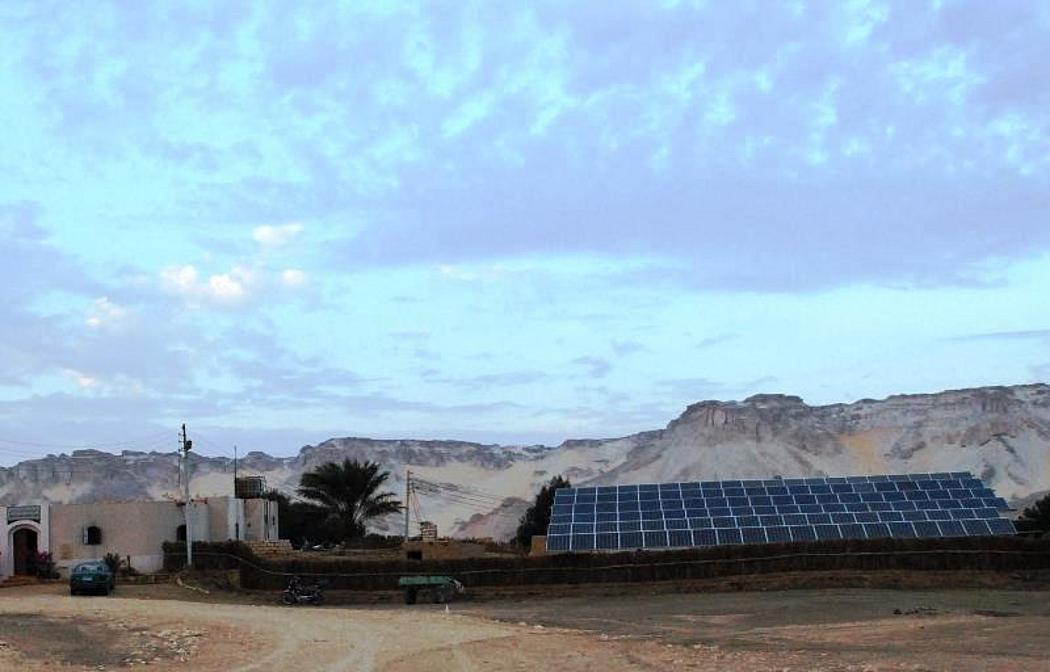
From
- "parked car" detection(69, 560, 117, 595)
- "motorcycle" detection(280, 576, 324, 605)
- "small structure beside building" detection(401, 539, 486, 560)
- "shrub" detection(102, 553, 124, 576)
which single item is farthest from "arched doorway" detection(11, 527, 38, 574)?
"small structure beside building" detection(401, 539, 486, 560)

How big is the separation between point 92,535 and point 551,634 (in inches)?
1185

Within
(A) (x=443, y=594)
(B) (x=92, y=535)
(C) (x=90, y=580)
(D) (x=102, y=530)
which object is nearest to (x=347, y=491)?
(D) (x=102, y=530)

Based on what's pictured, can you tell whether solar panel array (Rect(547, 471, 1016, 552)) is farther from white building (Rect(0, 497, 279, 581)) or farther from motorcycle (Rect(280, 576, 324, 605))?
white building (Rect(0, 497, 279, 581))

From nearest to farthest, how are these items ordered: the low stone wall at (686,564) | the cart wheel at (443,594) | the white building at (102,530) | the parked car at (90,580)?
the parked car at (90,580) < the cart wheel at (443,594) < the low stone wall at (686,564) < the white building at (102,530)

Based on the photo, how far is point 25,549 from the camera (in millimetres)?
49844

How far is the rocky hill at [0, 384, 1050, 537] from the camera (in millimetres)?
127938

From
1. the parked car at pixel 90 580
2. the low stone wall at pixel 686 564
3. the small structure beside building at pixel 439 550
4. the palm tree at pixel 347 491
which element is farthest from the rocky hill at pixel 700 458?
the parked car at pixel 90 580

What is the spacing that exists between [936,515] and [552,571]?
58.2 feet

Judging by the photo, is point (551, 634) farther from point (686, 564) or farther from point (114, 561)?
point (114, 561)

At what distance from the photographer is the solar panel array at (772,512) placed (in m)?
48.7

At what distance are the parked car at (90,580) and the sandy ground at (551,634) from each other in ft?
4.41

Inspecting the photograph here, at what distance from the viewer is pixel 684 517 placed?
51500 millimetres

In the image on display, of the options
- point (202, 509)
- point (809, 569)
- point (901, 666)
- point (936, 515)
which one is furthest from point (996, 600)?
point (202, 509)

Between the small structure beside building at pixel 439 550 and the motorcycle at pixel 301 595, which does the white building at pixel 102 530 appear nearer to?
the small structure beside building at pixel 439 550
